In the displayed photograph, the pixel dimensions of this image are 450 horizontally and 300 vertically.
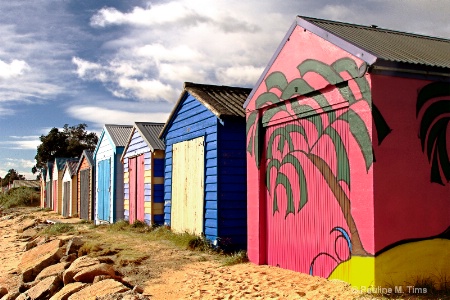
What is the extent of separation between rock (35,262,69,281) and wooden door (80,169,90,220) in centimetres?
1423

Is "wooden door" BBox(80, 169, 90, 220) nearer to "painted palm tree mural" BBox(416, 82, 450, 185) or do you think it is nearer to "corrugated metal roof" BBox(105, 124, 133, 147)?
"corrugated metal roof" BBox(105, 124, 133, 147)

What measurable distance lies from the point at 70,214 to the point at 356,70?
25660 mm

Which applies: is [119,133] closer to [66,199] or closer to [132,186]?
[132,186]

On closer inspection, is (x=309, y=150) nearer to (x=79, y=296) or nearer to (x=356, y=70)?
(x=356, y=70)

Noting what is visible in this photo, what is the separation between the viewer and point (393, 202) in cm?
630

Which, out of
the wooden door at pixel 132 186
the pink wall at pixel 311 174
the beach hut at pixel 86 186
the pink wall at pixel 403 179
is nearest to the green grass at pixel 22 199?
the beach hut at pixel 86 186

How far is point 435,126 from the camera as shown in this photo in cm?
672

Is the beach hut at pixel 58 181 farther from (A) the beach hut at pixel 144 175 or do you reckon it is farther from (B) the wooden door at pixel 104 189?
(A) the beach hut at pixel 144 175

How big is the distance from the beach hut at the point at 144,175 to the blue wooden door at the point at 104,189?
1.84m

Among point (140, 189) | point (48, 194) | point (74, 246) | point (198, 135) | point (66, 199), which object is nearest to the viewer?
point (74, 246)

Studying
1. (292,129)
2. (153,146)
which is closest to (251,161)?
(292,129)

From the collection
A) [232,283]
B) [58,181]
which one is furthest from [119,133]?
[58,181]

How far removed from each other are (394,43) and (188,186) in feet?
22.7

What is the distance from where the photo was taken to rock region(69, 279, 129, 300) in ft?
24.5
